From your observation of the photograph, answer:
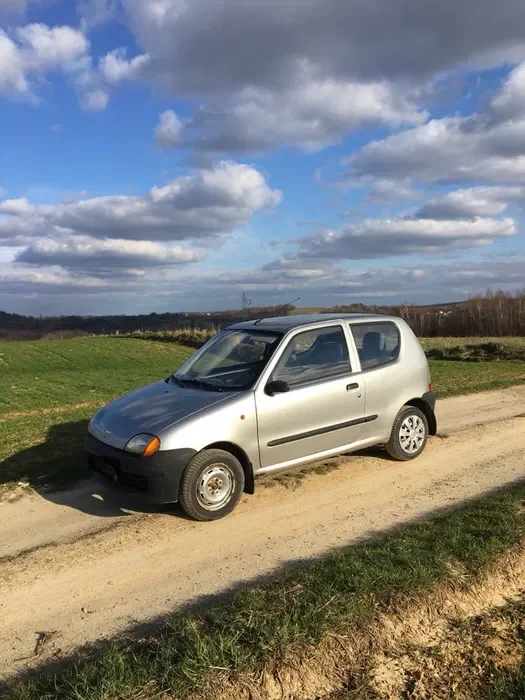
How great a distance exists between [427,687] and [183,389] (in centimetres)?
391

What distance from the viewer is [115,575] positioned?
4.39 m

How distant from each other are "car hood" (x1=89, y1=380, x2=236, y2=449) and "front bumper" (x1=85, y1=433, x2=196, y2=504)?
20 cm

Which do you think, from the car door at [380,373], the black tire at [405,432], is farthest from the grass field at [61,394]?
the black tire at [405,432]

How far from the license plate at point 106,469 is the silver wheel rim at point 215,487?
0.85 metres

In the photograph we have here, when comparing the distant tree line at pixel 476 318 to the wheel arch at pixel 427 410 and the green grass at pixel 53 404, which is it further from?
the wheel arch at pixel 427 410

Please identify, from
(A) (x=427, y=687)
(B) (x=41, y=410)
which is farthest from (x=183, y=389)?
(B) (x=41, y=410)

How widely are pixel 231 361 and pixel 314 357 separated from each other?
962mm

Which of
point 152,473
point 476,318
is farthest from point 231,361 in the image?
point 476,318

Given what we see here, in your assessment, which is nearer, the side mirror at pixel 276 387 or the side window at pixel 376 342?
the side mirror at pixel 276 387

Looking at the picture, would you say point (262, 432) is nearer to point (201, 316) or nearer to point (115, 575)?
point (115, 575)

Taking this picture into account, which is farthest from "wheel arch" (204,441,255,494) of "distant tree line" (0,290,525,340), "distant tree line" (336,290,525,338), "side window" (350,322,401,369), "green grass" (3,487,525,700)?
"distant tree line" (336,290,525,338)

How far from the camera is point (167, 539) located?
5.02 m

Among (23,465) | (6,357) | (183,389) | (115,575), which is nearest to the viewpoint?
(115,575)

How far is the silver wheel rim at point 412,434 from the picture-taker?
718 cm
